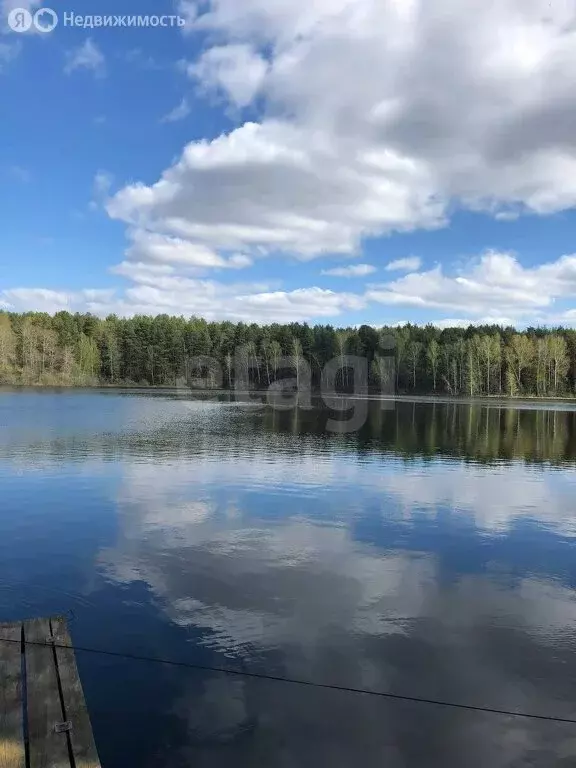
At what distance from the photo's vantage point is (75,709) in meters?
6.07

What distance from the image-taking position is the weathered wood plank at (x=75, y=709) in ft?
17.7

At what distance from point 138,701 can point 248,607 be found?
319 centimetres

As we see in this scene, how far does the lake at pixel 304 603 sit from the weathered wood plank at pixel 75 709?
0.79m

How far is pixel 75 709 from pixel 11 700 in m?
0.70

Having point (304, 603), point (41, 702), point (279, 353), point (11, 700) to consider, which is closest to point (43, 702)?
point (41, 702)

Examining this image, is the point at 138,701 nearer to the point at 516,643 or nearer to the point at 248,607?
the point at 248,607

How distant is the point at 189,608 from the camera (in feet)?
34.3

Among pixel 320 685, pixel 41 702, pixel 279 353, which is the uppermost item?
pixel 279 353

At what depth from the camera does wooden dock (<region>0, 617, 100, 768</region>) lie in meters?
5.39

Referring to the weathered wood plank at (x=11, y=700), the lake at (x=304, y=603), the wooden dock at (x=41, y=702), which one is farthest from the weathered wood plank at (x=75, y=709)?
the lake at (x=304, y=603)

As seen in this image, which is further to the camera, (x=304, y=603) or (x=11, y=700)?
(x=304, y=603)

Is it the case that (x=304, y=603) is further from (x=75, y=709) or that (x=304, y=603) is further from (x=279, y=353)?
(x=279, y=353)

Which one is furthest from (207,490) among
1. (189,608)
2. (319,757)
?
(319,757)

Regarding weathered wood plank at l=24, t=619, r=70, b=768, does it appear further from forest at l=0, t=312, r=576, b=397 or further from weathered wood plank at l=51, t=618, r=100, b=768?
forest at l=0, t=312, r=576, b=397
